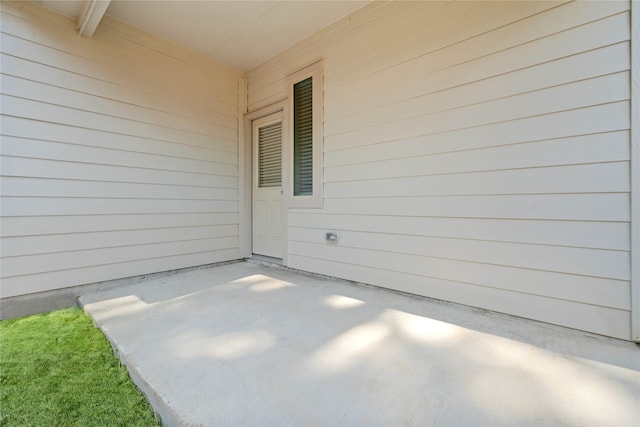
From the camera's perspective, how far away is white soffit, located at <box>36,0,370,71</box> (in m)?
2.55

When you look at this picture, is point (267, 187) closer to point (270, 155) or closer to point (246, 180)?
point (246, 180)

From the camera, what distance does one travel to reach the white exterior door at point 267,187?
368cm

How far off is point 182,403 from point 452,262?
196 centimetres

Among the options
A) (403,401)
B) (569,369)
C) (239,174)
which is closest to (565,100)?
(569,369)

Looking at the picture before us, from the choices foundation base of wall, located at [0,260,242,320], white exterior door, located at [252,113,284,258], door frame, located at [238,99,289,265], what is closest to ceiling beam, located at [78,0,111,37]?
door frame, located at [238,99,289,265]

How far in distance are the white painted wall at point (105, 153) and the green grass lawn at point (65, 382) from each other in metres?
0.85

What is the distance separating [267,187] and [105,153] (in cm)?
180

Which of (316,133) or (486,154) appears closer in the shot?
(486,154)

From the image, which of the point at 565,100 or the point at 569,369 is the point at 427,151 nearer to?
the point at 565,100

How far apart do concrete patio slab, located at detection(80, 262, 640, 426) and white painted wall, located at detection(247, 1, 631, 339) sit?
0.30m

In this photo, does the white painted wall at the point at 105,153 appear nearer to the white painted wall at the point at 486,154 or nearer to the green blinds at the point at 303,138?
the green blinds at the point at 303,138

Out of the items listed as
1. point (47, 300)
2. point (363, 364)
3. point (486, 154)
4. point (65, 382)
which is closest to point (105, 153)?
point (47, 300)

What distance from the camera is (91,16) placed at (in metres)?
2.31

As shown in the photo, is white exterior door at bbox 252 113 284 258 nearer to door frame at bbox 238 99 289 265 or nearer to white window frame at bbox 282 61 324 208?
door frame at bbox 238 99 289 265
